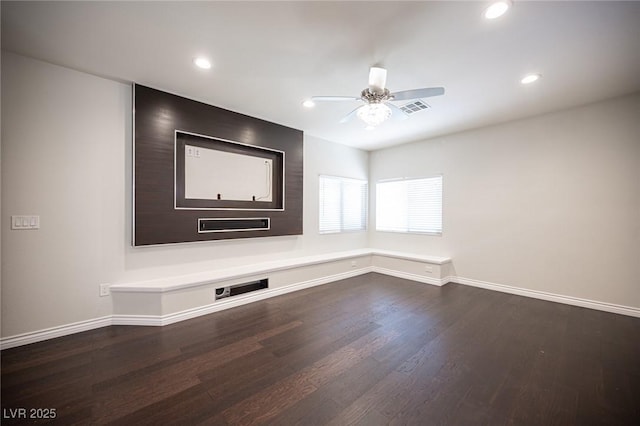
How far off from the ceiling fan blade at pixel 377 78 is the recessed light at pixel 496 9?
0.82m

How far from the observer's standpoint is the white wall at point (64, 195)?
93.7 inches

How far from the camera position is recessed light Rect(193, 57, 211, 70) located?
246cm

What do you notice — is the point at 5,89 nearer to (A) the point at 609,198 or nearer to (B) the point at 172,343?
(B) the point at 172,343

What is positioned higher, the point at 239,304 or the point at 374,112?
the point at 374,112

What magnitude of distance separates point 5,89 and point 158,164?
1.32 metres

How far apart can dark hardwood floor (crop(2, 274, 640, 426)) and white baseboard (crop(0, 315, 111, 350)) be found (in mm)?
91

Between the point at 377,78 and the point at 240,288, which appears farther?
the point at 240,288

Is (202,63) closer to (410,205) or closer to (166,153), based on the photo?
(166,153)

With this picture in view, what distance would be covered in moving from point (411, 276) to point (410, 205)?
1.48 m

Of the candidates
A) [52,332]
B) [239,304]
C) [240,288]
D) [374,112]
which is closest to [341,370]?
[239,304]

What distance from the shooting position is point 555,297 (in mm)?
3627

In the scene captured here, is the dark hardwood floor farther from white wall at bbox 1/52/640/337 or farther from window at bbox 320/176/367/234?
window at bbox 320/176/367/234

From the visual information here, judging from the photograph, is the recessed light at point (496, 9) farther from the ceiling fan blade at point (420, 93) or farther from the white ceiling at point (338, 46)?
the ceiling fan blade at point (420, 93)

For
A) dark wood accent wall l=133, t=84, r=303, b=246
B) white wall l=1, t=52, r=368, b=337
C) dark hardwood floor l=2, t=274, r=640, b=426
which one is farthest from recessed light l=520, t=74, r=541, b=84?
white wall l=1, t=52, r=368, b=337
